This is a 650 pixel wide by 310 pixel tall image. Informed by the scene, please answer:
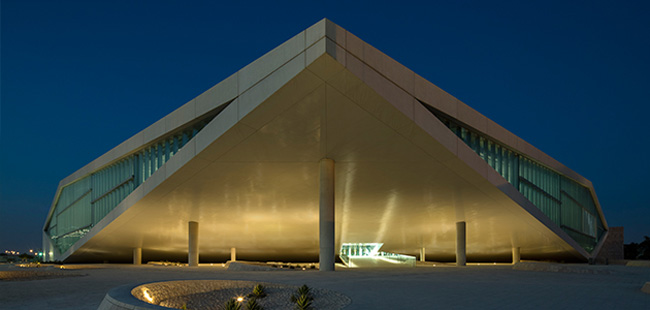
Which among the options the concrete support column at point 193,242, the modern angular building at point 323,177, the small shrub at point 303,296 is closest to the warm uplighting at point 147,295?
the small shrub at point 303,296

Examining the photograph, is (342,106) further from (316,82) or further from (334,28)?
(334,28)

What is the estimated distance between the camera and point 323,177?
2031 centimetres

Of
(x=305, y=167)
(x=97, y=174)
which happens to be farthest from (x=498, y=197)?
(x=97, y=174)

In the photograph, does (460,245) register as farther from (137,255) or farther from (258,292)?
(137,255)

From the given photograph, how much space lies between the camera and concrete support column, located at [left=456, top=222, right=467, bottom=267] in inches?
1112

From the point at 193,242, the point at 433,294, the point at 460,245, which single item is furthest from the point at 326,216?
the point at 193,242

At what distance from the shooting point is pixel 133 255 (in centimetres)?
3703

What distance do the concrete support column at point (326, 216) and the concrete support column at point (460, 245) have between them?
11.3m

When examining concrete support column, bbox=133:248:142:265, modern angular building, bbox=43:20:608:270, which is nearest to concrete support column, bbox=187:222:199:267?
modern angular building, bbox=43:20:608:270

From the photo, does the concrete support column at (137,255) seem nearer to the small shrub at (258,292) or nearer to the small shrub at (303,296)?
the small shrub at (258,292)

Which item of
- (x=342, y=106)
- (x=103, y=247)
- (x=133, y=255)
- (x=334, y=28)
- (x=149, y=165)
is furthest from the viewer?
(x=133, y=255)

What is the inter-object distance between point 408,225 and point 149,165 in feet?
52.9

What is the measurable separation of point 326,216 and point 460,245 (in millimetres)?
12260

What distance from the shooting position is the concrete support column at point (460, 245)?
28.2 meters
